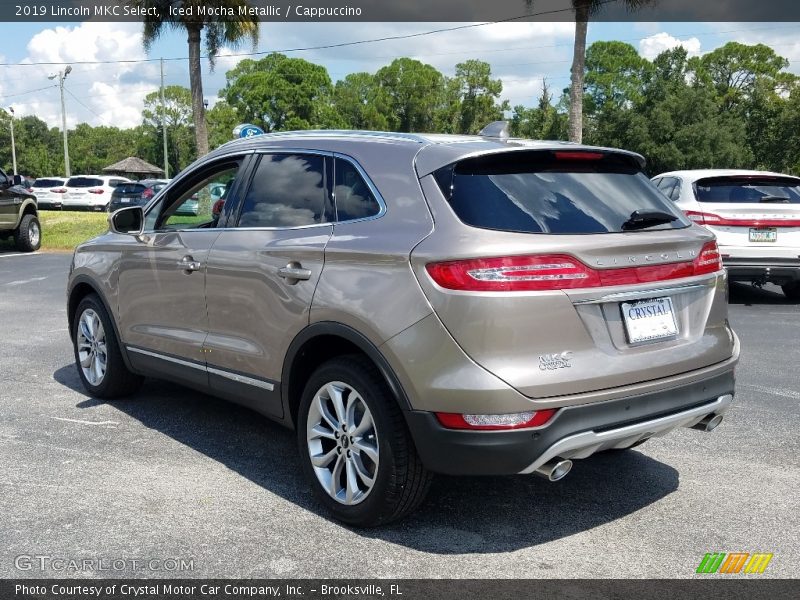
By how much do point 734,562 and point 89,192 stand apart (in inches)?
1527

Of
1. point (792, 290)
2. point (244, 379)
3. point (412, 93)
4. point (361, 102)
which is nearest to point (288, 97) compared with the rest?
point (412, 93)

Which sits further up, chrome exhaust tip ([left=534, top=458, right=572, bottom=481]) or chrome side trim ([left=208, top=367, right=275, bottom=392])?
chrome side trim ([left=208, top=367, right=275, bottom=392])

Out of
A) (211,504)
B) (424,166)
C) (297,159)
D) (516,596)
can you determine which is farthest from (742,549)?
(297,159)

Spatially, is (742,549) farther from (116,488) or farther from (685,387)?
(116,488)

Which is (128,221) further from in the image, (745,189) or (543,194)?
(745,189)

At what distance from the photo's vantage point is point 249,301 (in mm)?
4238

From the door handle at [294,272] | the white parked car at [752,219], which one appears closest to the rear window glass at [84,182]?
the white parked car at [752,219]

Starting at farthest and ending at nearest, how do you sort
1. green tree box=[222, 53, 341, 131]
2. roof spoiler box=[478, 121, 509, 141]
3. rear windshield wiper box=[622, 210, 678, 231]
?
green tree box=[222, 53, 341, 131]
roof spoiler box=[478, 121, 509, 141]
rear windshield wiper box=[622, 210, 678, 231]

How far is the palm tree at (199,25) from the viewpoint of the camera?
75.5 ft

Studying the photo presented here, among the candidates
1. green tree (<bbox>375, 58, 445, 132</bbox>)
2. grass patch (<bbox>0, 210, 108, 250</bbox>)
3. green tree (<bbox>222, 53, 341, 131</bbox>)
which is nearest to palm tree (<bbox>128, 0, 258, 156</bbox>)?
grass patch (<bbox>0, 210, 108, 250</bbox>)

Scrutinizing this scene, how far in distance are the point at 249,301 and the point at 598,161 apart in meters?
1.88

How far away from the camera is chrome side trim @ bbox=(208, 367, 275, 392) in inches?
165

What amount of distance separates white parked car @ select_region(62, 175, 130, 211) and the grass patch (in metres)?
10.7

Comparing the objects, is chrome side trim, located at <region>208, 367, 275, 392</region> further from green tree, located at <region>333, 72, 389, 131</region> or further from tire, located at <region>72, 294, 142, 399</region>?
green tree, located at <region>333, 72, 389, 131</region>
